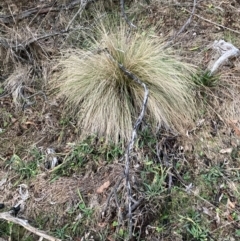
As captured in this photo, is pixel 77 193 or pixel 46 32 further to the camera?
pixel 46 32

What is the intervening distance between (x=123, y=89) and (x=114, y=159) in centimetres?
49

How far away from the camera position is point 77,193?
247 centimetres

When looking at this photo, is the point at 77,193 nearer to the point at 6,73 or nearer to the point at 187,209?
the point at 187,209

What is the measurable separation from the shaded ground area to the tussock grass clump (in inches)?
3.7

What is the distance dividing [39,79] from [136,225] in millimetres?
1460

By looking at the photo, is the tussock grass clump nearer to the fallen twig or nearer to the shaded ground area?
the shaded ground area

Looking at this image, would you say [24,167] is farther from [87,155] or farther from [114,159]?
[114,159]

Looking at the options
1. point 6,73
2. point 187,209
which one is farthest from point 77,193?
point 6,73

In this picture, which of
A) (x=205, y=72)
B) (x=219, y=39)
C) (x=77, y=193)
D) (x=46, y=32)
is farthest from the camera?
(x=46, y=32)

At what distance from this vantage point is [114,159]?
2604 mm

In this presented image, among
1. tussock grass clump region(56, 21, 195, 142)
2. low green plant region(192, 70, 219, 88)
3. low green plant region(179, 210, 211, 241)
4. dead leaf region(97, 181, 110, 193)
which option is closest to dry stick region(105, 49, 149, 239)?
tussock grass clump region(56, 21, 195, 142)

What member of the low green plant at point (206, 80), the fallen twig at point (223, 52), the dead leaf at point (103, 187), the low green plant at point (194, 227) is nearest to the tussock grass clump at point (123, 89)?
the low green plant at point (206, 80)

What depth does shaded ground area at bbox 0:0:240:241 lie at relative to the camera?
236 centimetres

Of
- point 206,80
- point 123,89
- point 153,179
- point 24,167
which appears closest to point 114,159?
point 153,179
